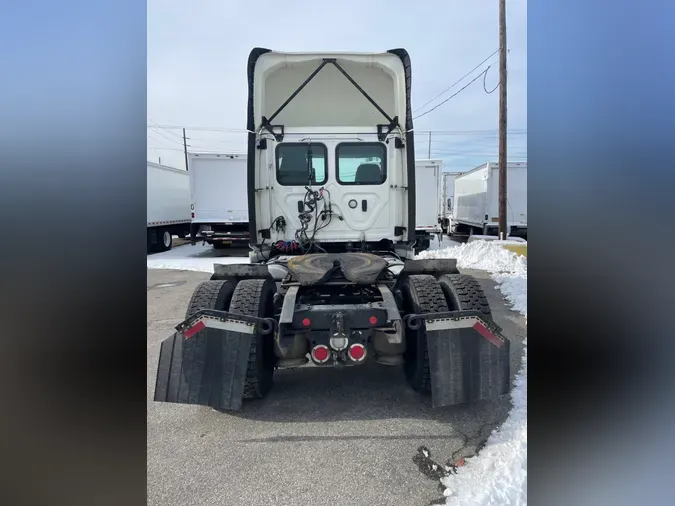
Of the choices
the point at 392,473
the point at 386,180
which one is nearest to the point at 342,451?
the point at 392,473

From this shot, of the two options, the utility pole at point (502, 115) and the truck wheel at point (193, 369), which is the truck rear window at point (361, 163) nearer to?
the truck wheel at point (193, 369)

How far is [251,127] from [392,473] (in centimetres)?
386

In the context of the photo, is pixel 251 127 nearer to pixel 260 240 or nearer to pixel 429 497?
pixel 260 240

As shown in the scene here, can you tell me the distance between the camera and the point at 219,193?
14359 millimetres

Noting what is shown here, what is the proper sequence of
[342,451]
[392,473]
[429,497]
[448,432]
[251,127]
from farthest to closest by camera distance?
[251,127], [448,432], [342,451], [392,473], [429,497]

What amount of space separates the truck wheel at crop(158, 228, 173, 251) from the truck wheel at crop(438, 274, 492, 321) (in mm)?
16230

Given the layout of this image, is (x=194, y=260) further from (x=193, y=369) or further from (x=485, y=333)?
(x=485, y=333)

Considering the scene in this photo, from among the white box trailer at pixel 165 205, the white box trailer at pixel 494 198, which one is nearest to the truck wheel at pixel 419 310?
the white box trailer at pixel 494 198

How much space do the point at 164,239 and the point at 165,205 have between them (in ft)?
5.13

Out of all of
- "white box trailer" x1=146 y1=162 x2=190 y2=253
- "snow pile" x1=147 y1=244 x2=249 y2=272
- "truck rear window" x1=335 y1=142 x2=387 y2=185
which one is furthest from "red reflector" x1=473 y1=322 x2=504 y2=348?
"white box trailer" x1=146 y1=162 x2=190 y2=253

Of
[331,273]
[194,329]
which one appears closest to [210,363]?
[194,329]

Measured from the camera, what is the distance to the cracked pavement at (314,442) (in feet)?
7.45
